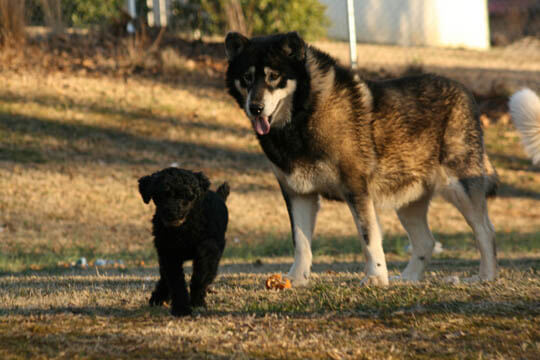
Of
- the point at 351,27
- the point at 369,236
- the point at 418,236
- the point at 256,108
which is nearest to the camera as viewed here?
the point at 256,108

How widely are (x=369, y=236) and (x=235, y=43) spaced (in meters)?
1.90

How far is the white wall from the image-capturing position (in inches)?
829

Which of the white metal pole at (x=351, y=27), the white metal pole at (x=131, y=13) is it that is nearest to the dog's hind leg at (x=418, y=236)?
the white metal pole at (x=351, y=27)

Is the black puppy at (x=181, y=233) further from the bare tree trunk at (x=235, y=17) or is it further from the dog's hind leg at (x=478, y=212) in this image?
the bare tree trunk at (x=235, y=17)

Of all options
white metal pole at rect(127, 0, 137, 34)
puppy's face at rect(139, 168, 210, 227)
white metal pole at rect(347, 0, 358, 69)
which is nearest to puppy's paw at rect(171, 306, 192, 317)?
puppy's face at rect(139, 168, 210, 227)

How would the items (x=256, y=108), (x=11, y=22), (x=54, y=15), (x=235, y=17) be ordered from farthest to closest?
(x=235, y=17) < (x=54, y=15) < (x=11, y=22) < (x=256, y=108)

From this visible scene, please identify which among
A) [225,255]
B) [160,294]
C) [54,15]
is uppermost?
[54,15]

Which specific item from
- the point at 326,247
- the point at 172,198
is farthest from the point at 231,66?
the point at 326,247

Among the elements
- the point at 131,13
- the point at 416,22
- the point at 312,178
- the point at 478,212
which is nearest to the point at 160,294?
the point at 312,178

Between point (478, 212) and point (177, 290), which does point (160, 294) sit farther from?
Answer: point (478, 212)

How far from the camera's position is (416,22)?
22547 mm

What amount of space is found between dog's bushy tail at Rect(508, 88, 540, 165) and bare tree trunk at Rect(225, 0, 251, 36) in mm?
10856

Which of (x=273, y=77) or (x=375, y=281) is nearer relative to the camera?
(x=273, y=77)

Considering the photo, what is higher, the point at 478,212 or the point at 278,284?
the point at 478,212
